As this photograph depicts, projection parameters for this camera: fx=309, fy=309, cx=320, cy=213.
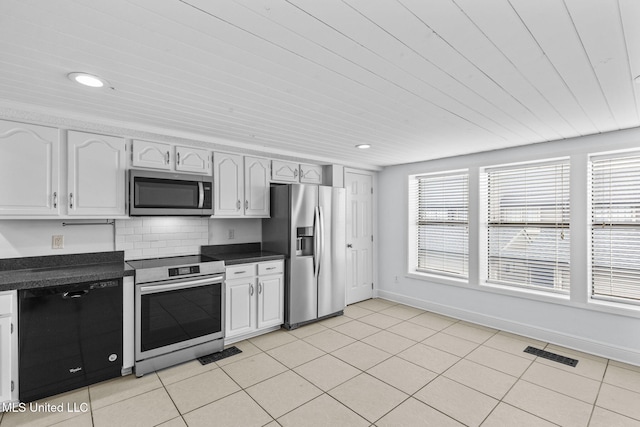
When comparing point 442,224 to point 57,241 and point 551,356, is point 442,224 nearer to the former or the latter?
point 551,356

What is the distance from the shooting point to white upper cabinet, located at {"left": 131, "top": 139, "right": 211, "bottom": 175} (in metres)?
3.08

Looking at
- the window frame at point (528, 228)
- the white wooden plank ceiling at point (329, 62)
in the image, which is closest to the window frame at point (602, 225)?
the window frame at point (528, 228)

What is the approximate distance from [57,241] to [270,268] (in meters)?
2.12

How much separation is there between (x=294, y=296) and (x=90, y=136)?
9.01ft

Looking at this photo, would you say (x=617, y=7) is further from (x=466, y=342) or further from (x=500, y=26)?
(x=466, y=342)

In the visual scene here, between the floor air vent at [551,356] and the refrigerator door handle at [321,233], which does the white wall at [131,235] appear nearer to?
the refrigerator door handle at [321,233]

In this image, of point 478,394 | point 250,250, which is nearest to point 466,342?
point 478,394

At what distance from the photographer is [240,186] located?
12.5 ft

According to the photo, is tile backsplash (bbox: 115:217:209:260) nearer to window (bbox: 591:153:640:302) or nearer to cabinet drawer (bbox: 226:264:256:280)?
cabinet drawer (bbox: 226:264:256:280)

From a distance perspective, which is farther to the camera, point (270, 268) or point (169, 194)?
point (270, 268)

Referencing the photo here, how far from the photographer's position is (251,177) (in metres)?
3.92

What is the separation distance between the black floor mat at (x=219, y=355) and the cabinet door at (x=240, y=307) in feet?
0.49

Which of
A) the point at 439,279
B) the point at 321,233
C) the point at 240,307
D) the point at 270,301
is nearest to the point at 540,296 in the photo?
the point at 439,279

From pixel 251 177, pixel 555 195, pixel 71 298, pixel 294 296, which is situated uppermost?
pixel 251 177
